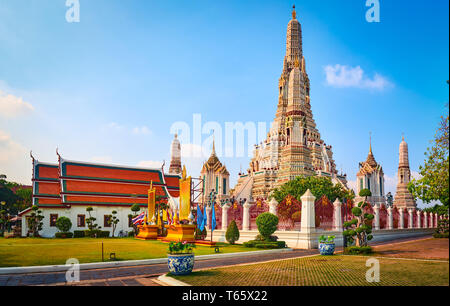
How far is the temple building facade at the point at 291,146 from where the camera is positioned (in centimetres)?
4734

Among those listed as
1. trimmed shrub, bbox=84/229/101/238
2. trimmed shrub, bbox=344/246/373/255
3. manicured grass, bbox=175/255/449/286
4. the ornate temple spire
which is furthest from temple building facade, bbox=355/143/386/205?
manicured grass, bbox=175/255/449/286

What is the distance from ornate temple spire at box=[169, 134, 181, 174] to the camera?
68625mm

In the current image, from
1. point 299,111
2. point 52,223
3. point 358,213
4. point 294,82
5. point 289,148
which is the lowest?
point 52,223

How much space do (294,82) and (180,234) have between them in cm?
3290

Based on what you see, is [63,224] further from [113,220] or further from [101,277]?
[101,277]

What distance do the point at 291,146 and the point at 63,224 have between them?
28281 mm

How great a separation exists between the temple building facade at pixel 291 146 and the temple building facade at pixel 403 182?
936cm

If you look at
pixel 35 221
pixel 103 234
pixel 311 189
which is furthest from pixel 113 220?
pixel 311 189

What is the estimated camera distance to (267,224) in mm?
21016

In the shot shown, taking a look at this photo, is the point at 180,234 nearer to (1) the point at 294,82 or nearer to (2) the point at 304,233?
(2) the point at 304,233

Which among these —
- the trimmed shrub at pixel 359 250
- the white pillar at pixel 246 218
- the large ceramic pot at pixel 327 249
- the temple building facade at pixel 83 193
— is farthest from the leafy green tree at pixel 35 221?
the trimmed shrub at pixel 359 250

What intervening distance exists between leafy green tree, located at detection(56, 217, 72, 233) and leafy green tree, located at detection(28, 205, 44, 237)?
1.53m

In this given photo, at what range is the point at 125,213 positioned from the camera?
3919 centimetres
